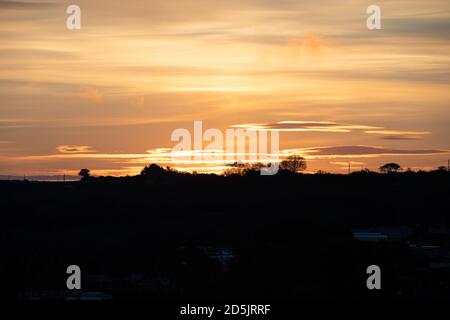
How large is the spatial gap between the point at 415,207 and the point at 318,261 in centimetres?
5495

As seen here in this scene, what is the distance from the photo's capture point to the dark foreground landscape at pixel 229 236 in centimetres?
6100

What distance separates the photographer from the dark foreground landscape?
61.0 meters

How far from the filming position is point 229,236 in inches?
3976

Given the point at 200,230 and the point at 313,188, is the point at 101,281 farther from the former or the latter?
the point at 313,188

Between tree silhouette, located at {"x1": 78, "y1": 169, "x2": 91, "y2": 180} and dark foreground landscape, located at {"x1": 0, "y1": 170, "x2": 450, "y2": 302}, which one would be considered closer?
dark foreground landscape, located at {"x1": 0, "y1": 170, "x2": 450, "y2": 302}

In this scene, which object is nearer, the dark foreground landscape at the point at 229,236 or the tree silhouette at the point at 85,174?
the dark foreground landscape at the point at 229,236

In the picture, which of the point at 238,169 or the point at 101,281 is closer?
the point at 101,281

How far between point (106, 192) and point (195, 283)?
6798 centimetres
